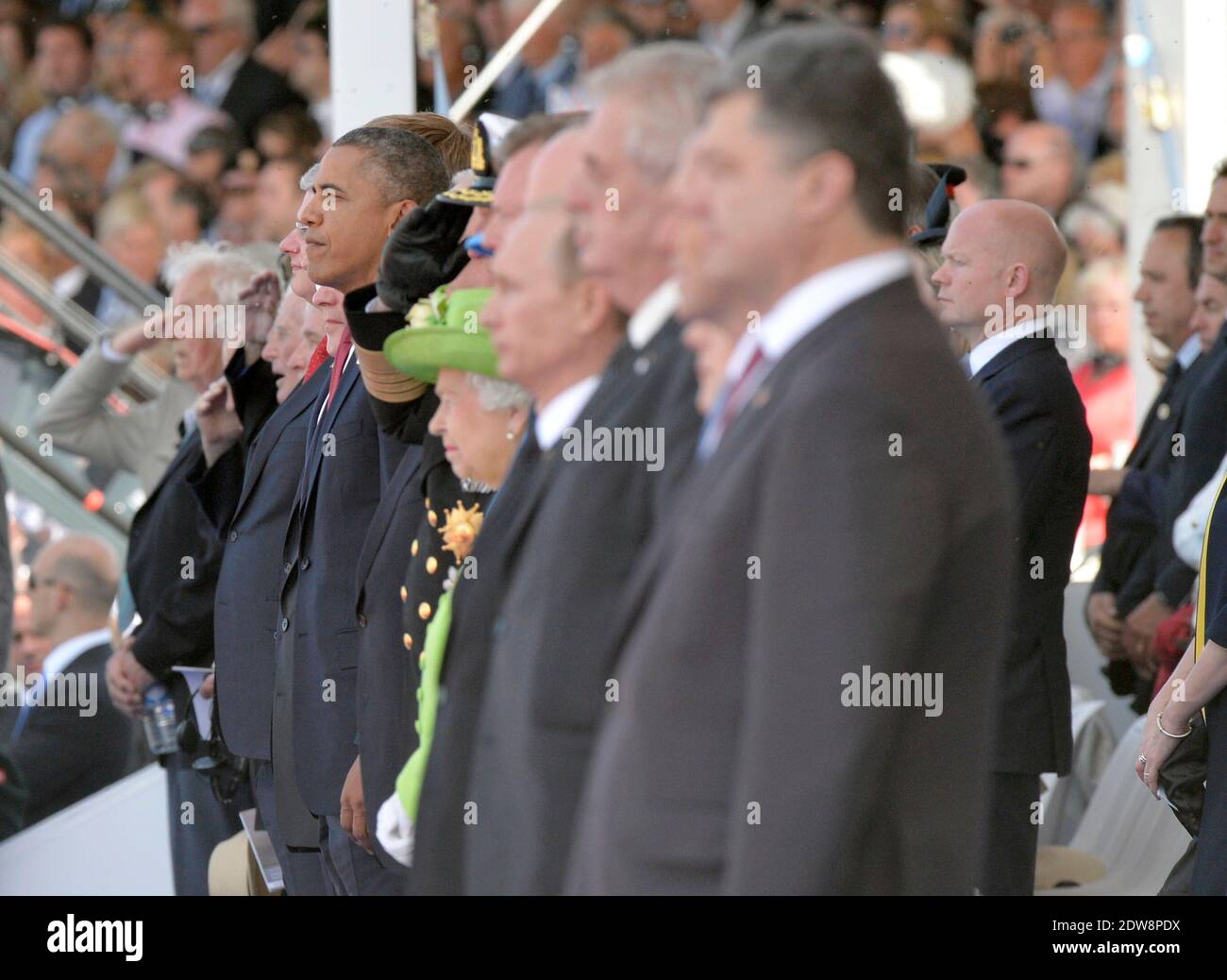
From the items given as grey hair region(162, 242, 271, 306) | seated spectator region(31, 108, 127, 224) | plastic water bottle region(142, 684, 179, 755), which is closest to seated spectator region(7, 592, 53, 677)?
plastic water bottle region(142, 684, 179, 755)

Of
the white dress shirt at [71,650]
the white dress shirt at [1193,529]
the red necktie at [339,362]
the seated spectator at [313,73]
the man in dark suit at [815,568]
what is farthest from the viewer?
the seated spectator at [313,73]

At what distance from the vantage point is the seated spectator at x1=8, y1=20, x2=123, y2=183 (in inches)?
284

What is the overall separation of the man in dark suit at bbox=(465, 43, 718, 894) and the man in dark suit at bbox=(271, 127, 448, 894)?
3.32 ft

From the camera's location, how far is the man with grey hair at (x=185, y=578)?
416 centimetres

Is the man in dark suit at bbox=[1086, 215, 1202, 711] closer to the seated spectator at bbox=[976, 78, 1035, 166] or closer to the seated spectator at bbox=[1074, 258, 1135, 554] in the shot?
the seated spectator at bbox=[1074, 258, 1135, 554]

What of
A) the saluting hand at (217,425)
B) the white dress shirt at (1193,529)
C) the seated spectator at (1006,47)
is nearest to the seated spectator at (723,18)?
the seated spectator at (1006,47)

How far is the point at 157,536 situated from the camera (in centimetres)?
420

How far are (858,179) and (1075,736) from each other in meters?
3.11

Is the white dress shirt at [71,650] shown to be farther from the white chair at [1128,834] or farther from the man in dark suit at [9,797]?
the white chair at [1128,834]

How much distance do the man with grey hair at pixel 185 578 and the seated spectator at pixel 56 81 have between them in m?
2.87

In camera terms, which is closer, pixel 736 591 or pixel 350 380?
pixel 736 591

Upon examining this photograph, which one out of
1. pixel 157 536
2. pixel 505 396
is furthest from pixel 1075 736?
pixel 505 396

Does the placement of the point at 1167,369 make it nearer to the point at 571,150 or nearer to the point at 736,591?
the point at 571,150
